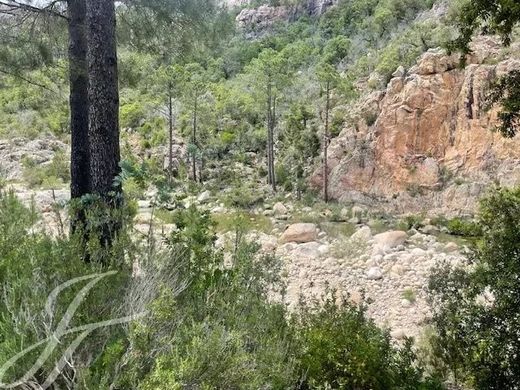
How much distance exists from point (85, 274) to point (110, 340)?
46 cm

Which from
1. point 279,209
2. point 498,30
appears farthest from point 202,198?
point 279,209

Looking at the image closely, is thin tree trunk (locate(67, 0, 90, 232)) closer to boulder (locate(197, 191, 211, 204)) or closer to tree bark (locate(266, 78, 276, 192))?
boulder (locate(197, 191, 211, 204))

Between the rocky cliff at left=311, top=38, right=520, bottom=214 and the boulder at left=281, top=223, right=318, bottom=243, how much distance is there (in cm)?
465

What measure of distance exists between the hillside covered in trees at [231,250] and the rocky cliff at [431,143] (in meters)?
0.07

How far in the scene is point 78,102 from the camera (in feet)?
15.8

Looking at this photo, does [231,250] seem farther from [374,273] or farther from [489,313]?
[374,273]

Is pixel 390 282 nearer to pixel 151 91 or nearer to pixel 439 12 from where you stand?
pixel 151 91

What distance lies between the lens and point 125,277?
248 cm

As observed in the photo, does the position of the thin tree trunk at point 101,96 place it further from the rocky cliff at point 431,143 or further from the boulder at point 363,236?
the rocky cliff at point 431,143

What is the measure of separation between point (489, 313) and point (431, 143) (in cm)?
1264

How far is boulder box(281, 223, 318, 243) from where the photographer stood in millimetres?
11008

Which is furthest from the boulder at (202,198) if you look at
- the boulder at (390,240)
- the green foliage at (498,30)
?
the boulder at (390,240)

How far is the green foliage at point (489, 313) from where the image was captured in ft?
10.7

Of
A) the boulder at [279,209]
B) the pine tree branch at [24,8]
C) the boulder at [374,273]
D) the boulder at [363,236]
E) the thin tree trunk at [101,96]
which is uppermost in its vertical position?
the pine tree branch at [24,8]
